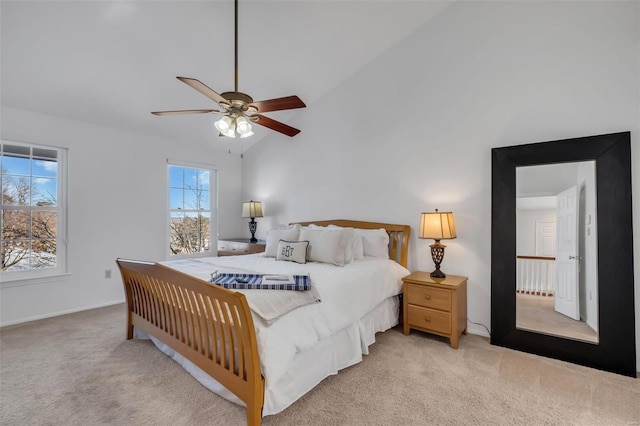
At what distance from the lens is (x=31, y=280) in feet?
11.1

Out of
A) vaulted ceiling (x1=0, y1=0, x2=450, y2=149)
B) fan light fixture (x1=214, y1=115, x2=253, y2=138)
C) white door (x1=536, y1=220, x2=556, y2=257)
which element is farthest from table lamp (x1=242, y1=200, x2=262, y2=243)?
white door (x1=536, y1=220, x2=556, y2=257)

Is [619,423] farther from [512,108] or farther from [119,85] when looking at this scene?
[119,85]

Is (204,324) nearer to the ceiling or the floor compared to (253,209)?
nearer to the floor

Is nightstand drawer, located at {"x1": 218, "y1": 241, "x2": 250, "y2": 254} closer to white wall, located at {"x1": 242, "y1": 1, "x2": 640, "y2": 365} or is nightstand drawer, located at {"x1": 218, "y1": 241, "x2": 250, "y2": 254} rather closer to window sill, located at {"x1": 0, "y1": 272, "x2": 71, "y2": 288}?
white wall, located at {"x1": 242, "y1": 1, "x2": 640, "y2": 365}

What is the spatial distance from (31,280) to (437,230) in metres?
4.59

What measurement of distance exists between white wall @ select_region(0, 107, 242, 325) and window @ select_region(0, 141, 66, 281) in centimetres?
13

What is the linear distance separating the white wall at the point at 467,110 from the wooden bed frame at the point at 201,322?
233 cm

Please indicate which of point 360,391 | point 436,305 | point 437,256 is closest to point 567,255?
point 437,256

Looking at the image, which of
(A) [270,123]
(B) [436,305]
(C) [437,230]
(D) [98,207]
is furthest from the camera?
(D) [98,207]

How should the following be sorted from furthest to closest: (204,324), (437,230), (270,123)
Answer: (270,123)
(437,230)
(204,324)

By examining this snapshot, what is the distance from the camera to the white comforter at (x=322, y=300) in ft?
5.37

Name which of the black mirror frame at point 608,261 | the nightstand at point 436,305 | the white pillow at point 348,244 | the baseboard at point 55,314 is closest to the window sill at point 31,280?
the baseboard at point 55,314

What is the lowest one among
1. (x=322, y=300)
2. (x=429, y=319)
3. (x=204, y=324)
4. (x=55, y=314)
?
(x=55, y=314)

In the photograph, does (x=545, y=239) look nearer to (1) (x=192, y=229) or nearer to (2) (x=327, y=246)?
(2) (x=327, y=246)
